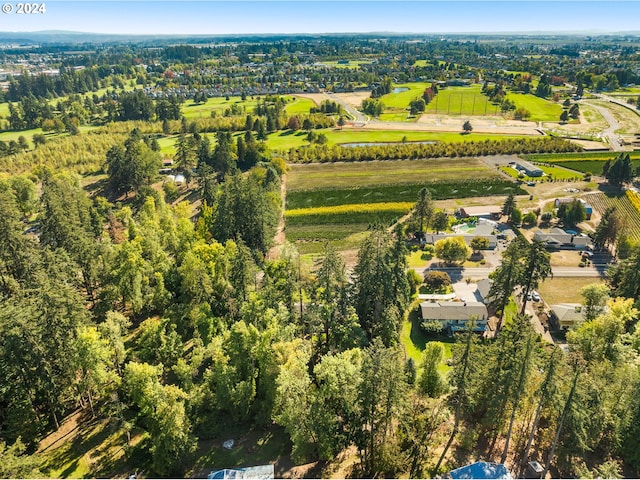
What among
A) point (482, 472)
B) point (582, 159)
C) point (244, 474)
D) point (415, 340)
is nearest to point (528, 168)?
point (582, 159)

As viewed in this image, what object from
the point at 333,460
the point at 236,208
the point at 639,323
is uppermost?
the point at 236,208

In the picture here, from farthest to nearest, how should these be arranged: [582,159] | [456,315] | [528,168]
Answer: [582,159], [528,168], [456,315]

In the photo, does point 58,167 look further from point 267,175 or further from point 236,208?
point 236,208

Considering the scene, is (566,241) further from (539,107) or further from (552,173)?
(539,107)

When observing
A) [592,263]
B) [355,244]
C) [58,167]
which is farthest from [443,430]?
[58,167]

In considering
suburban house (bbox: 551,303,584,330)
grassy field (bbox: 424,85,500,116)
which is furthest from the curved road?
grassy field (bbox: 424,85,500,116)

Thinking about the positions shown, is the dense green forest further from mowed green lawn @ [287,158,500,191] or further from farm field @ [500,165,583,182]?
farm field @ [500,165,583,182]
